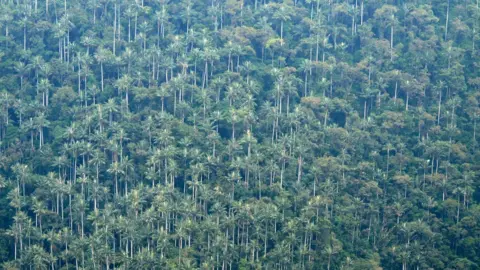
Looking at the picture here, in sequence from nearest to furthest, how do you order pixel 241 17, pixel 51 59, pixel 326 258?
pixel 326 258 → pixel 51 59 → pixel 241 17

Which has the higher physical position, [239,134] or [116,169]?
[239,134]

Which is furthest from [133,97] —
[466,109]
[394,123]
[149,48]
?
[466,109]

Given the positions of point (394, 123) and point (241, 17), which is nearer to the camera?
point (394, 123)

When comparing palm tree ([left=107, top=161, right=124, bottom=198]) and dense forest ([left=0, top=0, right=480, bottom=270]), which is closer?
dense forest ([left=0, top=0, right=480, bottom=270])

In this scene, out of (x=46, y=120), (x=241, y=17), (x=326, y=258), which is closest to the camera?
(x=326, y=258)

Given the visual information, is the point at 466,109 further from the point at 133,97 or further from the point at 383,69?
the point at 133,97

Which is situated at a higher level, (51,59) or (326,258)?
(51,59)

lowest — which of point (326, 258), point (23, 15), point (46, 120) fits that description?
point (326, 258)

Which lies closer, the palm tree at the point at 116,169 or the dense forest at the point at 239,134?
the dense forest at the point at 239,134
